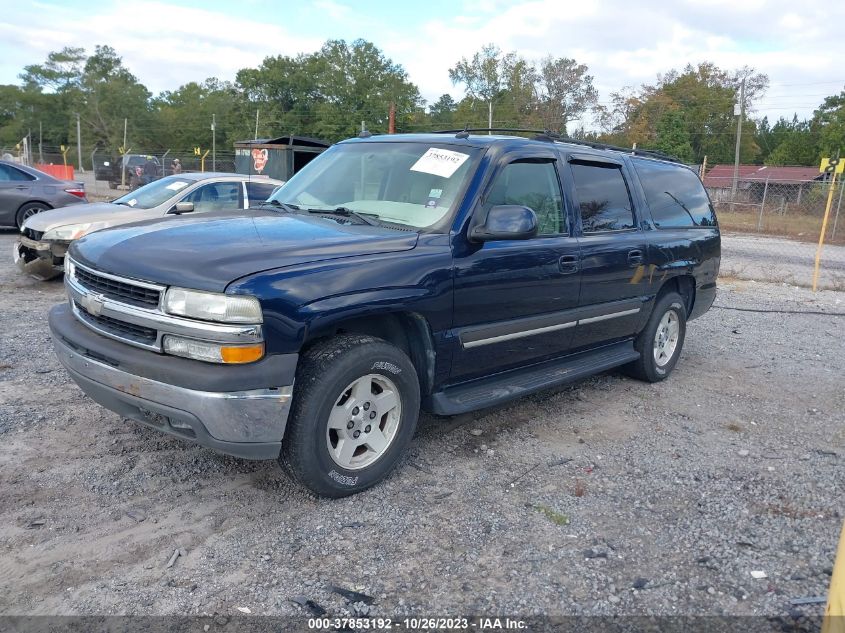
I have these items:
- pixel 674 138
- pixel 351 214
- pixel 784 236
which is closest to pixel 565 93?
pixel 674 138

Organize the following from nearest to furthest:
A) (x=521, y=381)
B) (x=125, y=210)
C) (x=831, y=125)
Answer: (x=521, y=381), (x=125, y=210), (x=831, y=125)

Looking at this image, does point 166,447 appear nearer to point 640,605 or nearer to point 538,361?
point 538,361

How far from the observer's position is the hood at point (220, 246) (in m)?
3.01

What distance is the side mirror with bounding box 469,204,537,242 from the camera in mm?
3754

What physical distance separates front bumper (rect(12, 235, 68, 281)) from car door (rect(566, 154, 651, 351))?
20.4ft

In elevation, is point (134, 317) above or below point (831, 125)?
below

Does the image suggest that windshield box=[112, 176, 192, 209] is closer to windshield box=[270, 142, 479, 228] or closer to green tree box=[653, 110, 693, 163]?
windshield box=[270, 142, 479, 228]

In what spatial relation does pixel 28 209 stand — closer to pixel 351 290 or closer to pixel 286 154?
pixel 286 154

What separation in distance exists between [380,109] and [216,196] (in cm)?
5426

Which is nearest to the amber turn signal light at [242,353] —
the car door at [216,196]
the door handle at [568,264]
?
the door handle at [568,264]

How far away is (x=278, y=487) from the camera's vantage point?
3578mm

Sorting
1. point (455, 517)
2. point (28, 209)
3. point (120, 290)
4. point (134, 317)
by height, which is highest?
point (120, 290)

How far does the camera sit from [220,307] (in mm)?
2912

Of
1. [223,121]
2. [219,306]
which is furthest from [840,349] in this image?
[223,121]
